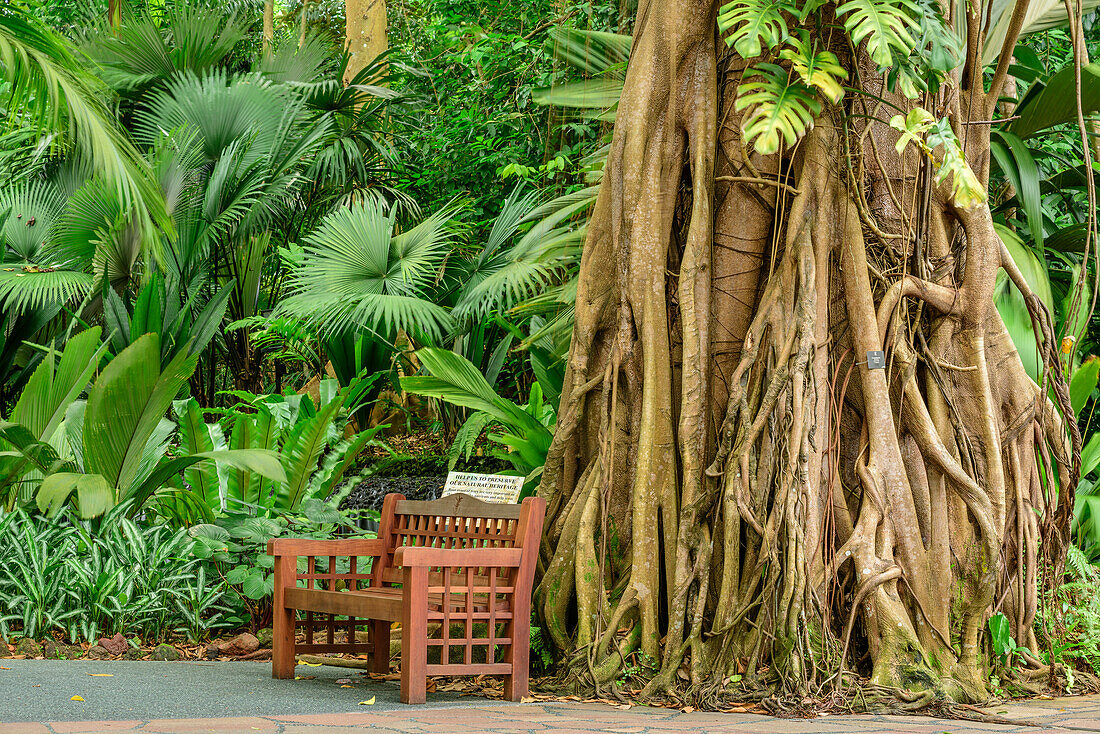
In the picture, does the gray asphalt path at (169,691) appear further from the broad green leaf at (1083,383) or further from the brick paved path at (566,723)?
the broad green leaf at (1083,383)

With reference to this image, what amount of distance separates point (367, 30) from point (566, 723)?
35.2ft

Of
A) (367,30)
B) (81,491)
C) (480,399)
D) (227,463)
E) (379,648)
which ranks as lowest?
Answer: (379,648)

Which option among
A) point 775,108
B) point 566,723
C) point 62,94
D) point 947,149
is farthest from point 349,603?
point 62,94

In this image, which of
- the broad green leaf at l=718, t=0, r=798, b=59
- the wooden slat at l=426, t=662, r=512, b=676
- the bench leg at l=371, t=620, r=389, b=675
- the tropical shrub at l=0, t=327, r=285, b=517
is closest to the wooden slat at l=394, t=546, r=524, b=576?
the wooden slat at l=426, t=662, r=512, b=676

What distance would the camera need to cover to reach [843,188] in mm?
4480

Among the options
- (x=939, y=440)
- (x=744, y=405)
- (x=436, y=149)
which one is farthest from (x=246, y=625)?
(x=436, y=149)

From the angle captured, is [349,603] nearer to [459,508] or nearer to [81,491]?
[459,508]

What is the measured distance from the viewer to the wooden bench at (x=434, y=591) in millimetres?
3850

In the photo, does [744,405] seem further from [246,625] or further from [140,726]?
[246,625]

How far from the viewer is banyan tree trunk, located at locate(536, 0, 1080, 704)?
4090 millimetres

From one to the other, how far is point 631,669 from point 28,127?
934 centimetres

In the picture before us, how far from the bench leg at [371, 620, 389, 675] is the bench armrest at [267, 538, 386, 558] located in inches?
11.9

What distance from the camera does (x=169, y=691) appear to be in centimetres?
401

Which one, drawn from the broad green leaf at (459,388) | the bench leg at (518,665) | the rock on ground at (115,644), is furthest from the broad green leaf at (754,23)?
the rock on ground at (115,644)
